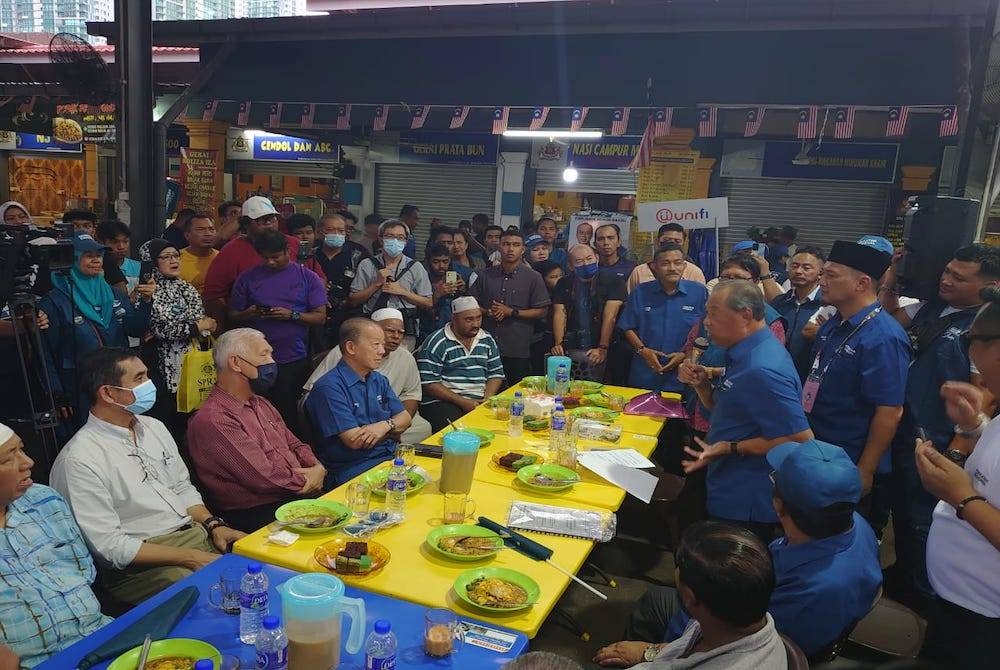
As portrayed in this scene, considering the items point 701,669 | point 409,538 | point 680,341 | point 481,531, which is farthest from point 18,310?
point 680,341

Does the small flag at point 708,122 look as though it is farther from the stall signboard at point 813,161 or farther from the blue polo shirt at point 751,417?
the blue polo shirt at point 751,417

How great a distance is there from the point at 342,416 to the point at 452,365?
→ 1.40m

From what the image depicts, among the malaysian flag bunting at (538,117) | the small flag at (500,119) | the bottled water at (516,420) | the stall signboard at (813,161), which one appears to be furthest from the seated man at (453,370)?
the stall signboard at (813,161)

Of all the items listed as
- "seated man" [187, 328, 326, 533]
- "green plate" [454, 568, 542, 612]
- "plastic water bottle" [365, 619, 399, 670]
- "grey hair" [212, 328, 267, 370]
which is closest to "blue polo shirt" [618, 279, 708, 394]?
"seated man" [187, 328, 326, 533]

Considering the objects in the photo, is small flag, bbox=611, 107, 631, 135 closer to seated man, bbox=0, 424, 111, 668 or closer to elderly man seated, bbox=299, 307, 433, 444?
elderly man seated, bbox=299, 307, 433, 444

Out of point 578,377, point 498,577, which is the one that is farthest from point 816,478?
point 578,377

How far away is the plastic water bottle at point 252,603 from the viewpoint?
1.97 metres

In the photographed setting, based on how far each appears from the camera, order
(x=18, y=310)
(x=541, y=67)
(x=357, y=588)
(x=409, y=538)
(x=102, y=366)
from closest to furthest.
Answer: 1. (x=357, y=588)
2. (x=409, y=538)
3. (x=102, y=366)
4. (x=18, y=310)
5. (x=541, y=67)

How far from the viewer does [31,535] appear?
7.50ft

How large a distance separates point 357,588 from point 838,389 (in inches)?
102

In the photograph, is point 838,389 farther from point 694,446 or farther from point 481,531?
point 481,531

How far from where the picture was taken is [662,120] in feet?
28.7

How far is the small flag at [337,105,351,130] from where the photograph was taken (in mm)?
10070

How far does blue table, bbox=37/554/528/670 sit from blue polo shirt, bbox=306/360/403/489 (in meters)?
1.49
